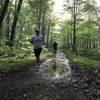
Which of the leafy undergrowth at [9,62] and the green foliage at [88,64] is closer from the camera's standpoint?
the leafy undergrowth at [9,62]

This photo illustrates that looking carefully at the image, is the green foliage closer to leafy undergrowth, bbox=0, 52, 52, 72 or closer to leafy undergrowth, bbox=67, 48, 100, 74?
leafy undergrowth, bbox=67, 48, 100, 74

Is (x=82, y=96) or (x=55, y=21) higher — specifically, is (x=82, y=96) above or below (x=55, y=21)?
below

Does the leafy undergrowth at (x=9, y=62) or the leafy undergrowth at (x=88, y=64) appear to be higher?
the leafy undergrowth at (x=9, y=62)

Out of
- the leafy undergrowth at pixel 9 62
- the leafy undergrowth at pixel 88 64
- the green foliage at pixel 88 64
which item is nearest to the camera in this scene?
the leafy undergrowth at pixel 9 62

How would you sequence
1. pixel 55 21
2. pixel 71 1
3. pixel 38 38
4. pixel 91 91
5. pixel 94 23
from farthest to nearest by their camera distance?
1. pixel 55 21
2. pixel 94 23
3. pixel 71 1
4. pixel 38 38
5. pixel 91 91

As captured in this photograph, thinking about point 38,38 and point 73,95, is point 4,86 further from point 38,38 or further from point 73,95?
point 38,38

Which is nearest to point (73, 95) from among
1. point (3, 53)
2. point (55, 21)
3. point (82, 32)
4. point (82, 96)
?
point (82, 96)

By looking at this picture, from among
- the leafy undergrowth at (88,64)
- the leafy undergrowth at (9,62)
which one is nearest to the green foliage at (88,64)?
the leafy undergrowth at (88,64)

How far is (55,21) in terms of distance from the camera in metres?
55.5

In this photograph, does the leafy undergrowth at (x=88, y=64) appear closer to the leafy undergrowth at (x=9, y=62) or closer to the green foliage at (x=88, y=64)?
the green foliage at (x=88, y=64)

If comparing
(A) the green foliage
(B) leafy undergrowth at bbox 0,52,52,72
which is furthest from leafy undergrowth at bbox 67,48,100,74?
(B) leafy undergrowth at bbox 0,52,52,72

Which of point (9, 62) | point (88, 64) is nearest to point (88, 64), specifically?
point (88, 64)

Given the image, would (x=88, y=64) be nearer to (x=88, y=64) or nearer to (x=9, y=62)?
(x=88, y=64)

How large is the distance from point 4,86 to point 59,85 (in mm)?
1708
